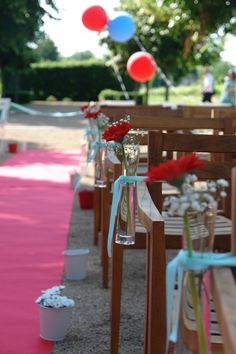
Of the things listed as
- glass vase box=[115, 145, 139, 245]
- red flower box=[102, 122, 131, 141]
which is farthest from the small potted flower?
red flower box=[102, 122, 131, 141]

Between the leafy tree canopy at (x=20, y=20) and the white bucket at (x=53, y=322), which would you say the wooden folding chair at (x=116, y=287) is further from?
the leafy tree canopy at (x=20, y=20)

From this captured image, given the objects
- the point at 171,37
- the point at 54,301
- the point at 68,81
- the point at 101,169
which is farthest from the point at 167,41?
the point at 54,301

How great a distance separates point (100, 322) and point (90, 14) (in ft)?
37.6

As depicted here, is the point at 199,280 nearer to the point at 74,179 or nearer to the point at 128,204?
the point at 128,204

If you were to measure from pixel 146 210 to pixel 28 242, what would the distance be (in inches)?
136

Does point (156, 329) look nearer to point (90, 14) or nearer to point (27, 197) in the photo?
point (27, 197)

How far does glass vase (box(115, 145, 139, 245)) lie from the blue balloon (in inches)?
488

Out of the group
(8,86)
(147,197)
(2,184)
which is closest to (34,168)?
(2,184)

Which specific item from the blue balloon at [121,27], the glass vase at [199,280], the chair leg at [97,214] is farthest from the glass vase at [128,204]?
the blue balloon at [121,27]

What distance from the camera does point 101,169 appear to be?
5086 mm

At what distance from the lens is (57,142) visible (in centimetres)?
1692

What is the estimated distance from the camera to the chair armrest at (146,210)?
2626mm

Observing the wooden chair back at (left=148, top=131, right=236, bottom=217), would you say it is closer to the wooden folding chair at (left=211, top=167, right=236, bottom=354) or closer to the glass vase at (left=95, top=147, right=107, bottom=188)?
the wooden folding chair at (left=211, top=167, right=236, bottom=354)

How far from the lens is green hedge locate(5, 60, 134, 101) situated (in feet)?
135
